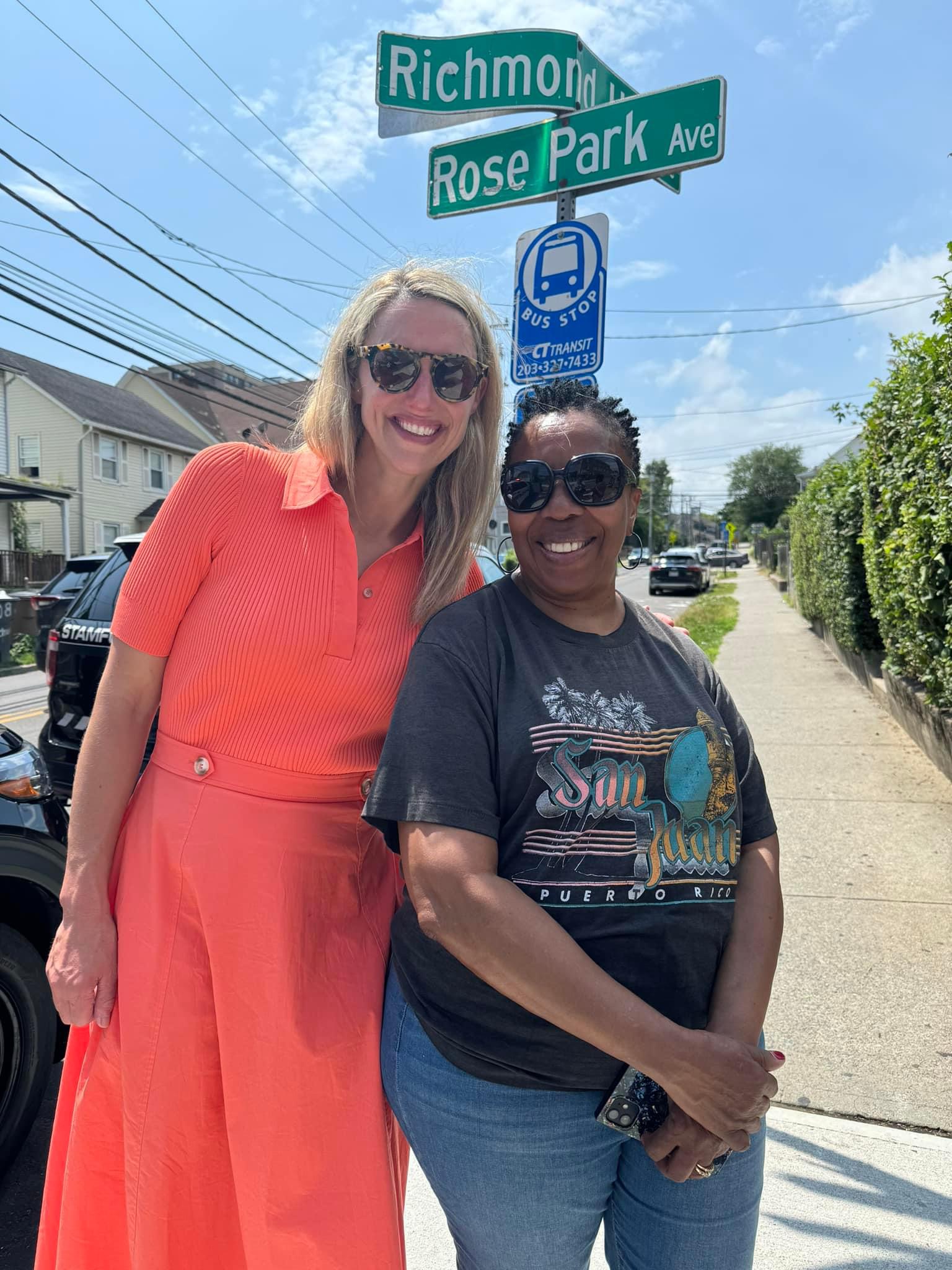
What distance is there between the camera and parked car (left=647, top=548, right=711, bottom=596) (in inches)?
1213

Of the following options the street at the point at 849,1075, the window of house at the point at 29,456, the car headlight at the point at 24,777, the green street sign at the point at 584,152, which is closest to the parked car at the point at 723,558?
the window of house at the point at 29,456

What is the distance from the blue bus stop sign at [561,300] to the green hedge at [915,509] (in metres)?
2.57

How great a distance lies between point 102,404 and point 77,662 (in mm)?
28590

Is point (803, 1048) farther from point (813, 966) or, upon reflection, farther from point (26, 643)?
point (26, 643)

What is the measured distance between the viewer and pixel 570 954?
1.21m

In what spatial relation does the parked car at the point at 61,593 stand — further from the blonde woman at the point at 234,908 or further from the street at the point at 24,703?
the blonde woman at the point at 234,908

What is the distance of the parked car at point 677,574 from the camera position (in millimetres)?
30812

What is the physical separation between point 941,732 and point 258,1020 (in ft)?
19.2

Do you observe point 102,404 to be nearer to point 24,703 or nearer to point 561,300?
point 24,703

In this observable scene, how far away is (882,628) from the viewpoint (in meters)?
7.86

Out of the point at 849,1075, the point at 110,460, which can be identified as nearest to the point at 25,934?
the point at 849,1075

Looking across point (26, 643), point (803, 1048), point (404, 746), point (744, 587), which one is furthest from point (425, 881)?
point (744, 587)

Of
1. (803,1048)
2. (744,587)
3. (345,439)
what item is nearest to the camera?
(345,439)

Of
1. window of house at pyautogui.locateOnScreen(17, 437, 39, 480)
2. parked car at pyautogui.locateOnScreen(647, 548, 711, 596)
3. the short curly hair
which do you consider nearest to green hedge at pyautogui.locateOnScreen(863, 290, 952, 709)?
the short curly hair
